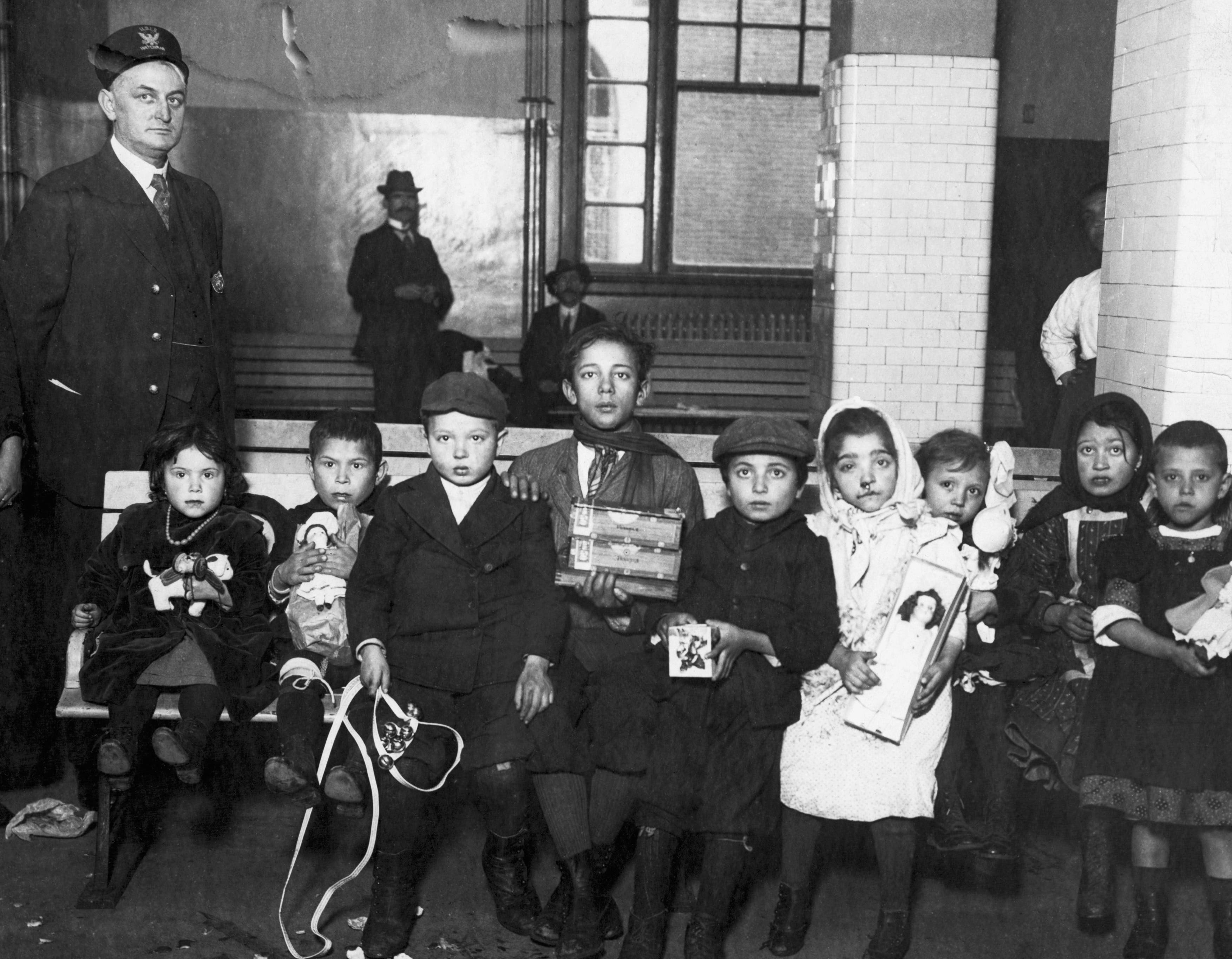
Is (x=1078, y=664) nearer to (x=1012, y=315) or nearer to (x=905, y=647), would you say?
(x=905, y=647)

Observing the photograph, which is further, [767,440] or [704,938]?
[767,440]

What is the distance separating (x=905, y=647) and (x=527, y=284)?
819 centimetres

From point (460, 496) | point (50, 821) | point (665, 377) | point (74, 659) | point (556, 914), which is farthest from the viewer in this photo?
point (665, 377)

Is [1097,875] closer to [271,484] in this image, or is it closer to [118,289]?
[271,484]

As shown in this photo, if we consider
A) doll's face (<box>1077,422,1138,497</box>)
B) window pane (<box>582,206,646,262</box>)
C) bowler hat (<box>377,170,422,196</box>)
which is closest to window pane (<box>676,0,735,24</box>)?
window pane (<box>582,206,646,262</box>)

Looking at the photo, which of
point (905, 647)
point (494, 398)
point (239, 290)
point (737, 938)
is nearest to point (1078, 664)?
point (905, 647)

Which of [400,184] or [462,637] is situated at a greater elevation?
[400,184]

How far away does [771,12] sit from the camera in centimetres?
1089

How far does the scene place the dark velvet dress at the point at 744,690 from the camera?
334 cm

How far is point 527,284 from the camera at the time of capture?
1116 cm

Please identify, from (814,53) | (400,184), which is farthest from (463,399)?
(814,53)

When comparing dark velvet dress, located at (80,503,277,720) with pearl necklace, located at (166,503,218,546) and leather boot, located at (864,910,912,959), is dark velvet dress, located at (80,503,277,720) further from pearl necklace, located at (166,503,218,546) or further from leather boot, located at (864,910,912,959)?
leather boot, located at (864,910,912,959)

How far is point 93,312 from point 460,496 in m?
1.35

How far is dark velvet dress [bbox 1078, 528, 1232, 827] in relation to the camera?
3359 mm
